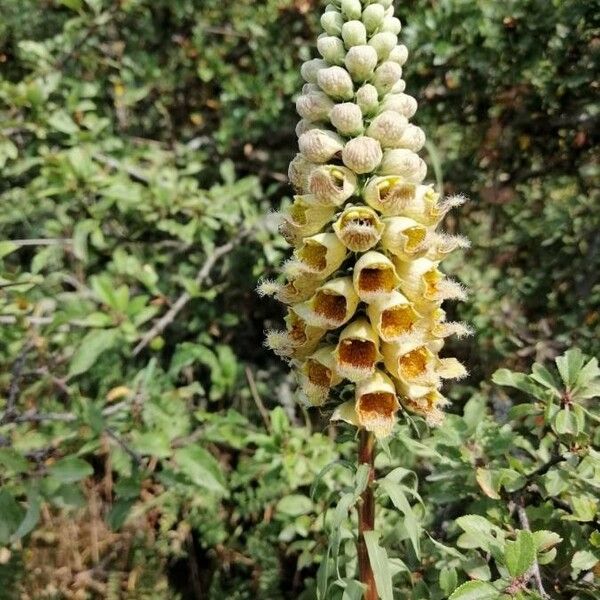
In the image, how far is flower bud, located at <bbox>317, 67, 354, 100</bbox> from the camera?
5.09 feet

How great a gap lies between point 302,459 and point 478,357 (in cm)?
119

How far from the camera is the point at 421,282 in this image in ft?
5.18

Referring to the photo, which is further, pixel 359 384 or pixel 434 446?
pixel 434 446

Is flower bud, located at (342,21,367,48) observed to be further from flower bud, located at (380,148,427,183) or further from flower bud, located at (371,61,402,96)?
flower bud, located at (380,148,427,183)

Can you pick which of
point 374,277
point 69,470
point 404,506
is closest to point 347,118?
point 374,277

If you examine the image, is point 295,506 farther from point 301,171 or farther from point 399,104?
point 399,104

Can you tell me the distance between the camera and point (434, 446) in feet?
6.79

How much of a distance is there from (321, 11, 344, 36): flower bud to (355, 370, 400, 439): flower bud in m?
0.93

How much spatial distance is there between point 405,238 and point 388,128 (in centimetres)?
28

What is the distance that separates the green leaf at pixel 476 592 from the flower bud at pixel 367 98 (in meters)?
1.21

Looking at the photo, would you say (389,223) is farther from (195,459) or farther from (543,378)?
(195,459)

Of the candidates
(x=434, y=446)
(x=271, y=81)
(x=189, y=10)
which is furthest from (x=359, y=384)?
(x=189, y=10)

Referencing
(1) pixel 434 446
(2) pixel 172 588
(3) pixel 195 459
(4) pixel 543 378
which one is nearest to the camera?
(4) pixel 543 378

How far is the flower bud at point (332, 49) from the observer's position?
5.24 feet
